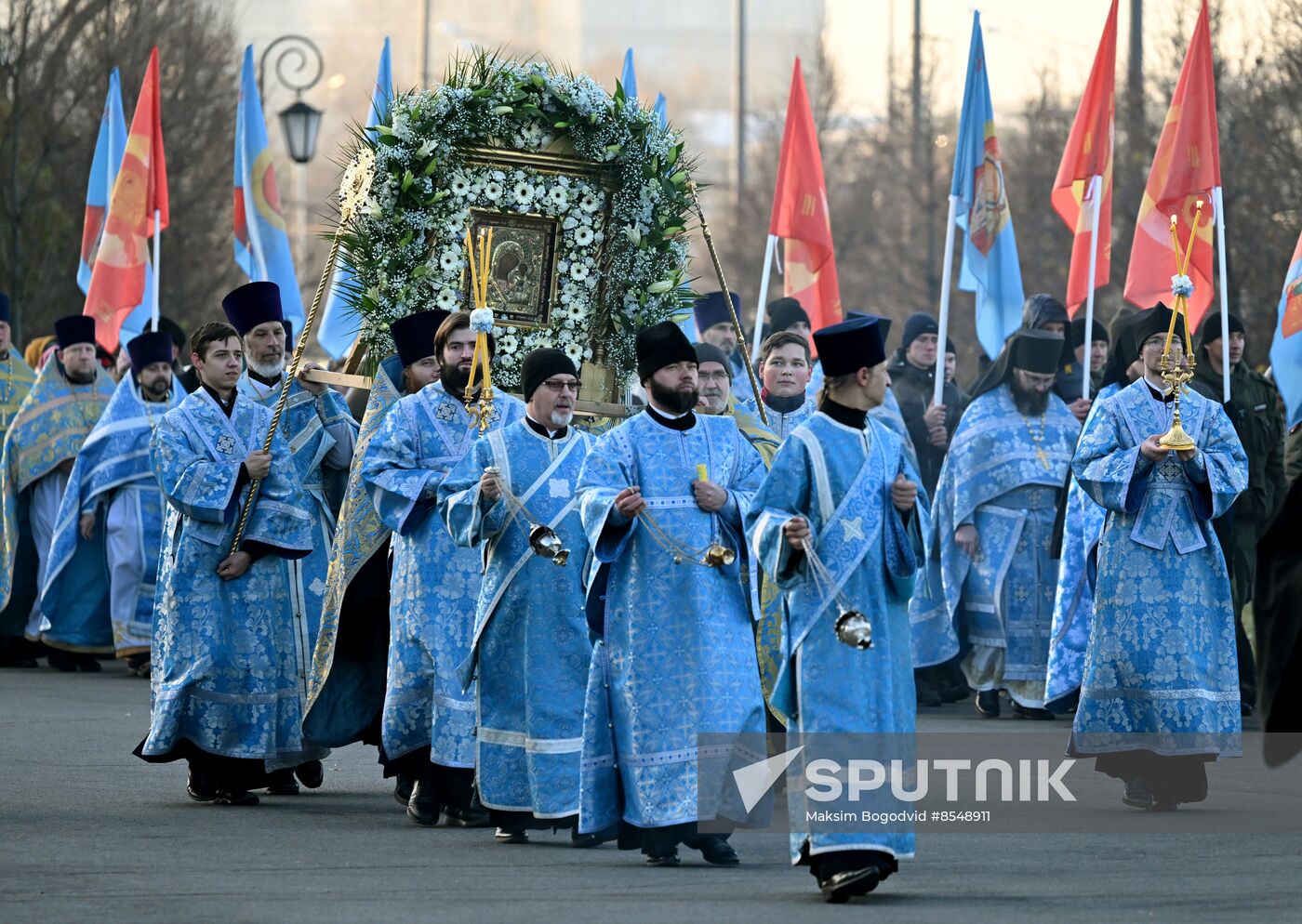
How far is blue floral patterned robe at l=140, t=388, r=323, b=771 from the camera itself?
414 inches

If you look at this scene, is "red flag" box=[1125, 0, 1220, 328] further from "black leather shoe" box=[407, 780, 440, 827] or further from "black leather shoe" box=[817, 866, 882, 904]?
"black leather shoe" box=[817, 866, 882, 904]

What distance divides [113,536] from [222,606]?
623cm

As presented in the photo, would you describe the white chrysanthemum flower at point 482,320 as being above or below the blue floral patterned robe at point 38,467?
above

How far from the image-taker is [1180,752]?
33.9ft

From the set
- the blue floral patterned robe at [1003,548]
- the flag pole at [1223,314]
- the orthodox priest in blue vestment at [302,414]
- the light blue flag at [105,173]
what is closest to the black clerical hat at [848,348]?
the orthodox priest in blue vestment at [302,414]

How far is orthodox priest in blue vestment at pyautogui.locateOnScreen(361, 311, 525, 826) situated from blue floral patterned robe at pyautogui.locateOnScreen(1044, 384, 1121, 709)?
11.5ft

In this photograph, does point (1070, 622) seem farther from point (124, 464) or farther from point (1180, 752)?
point (124, 464)

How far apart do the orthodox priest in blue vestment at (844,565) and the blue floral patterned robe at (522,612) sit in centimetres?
139

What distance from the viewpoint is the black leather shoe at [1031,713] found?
14336 mm

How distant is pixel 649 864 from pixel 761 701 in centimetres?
71

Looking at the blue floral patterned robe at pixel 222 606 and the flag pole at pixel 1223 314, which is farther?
the flag pole at pixel 1223 314

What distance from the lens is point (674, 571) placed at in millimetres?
8797

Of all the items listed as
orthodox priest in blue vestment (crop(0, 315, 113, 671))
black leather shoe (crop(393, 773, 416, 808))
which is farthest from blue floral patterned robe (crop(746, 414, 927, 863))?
orthodox priest in blue vestment (crop(0, 315, 113, 671))

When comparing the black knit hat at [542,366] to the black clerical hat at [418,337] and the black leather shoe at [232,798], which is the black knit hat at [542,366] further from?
the black leather shoe at [232,798]
